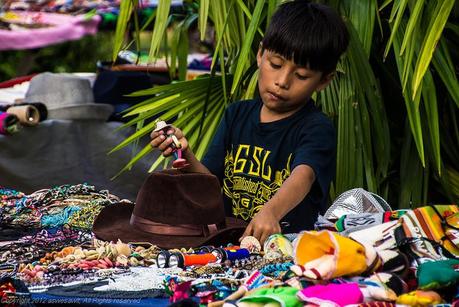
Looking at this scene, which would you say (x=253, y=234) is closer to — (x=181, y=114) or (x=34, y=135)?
(x=181, y=114)

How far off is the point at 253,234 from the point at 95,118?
9.21 ft

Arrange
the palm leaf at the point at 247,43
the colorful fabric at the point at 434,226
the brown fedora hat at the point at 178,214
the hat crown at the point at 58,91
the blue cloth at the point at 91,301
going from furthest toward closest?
the hat crown at the point at 58,91 → the palm leaf at the point at 247,43 → the brown fedora hat at the point at 178,214 → the colorful fabric at the point at 434,226 → the blue cloth at the point at 91,301

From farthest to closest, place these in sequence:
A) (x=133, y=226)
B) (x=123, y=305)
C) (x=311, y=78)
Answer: (x=311, y=78), (x=133, y=226), (x=123, y=305)

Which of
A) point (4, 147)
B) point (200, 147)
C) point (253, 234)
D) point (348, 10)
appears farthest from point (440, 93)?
point (4, 147)

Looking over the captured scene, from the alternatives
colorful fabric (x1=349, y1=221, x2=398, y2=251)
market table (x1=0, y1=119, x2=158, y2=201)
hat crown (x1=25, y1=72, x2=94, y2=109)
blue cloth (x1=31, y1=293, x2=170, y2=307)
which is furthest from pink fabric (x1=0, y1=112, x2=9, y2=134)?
colorful fabric (x1=349, y1=221, x2=398, y2=251)

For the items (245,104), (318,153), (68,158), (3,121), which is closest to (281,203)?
(318,153)

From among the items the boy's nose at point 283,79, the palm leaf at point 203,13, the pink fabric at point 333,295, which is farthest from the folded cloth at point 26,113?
the pink fabric at point 333,295

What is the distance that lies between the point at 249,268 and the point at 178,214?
0.40 meters

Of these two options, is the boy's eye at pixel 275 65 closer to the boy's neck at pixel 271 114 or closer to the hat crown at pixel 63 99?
the boy's neck at pixel 271 114

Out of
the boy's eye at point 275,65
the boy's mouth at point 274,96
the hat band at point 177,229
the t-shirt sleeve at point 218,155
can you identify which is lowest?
the hat band at point 177,229

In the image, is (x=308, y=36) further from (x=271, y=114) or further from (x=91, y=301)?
(x=91, y=301)

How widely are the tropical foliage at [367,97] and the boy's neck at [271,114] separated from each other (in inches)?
11.1

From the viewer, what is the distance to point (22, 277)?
7.57 feet

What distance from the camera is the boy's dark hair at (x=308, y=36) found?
291cm
